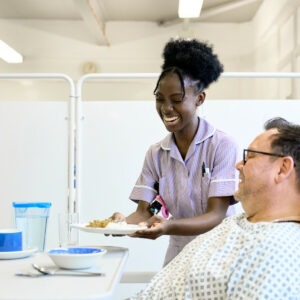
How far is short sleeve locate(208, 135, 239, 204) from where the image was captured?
6.27 ft

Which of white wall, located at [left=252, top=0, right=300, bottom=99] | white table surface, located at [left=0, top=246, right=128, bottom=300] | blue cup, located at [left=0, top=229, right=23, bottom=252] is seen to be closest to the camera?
white table surface, located at [left=0, top=246, right=128, bottom=300]

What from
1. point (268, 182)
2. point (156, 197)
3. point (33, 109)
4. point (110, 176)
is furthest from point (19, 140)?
point (268, 182)

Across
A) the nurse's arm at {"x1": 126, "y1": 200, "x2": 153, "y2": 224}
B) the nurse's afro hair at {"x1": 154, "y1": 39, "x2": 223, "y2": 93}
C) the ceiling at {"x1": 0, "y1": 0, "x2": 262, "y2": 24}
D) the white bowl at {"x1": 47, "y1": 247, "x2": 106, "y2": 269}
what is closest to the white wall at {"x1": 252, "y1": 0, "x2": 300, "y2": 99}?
the ceiling at {"x1": 0, "y1": 0, "x2": 262, "y2": 24}

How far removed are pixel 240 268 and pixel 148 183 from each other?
3.03ft

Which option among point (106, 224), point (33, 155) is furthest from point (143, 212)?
point (33, 155)

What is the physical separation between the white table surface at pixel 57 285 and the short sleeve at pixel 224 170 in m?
0.62

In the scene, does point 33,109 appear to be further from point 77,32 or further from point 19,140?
point 77,32

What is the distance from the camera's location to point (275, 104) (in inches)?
128

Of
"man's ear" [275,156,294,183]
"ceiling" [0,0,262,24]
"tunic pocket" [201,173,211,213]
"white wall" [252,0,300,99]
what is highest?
"ceiling" [0,0,262,24]

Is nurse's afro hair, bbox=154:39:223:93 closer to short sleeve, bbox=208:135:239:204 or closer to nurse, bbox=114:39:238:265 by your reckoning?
nurse, bbox=114:39:238:265

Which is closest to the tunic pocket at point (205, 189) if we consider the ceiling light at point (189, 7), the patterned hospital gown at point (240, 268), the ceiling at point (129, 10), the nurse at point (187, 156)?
the nurse at point (187, 156)

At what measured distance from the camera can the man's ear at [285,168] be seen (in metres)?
1.41

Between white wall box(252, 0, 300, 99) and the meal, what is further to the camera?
white wall box(252, 0, 300, 99)

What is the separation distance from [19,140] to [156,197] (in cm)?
152
